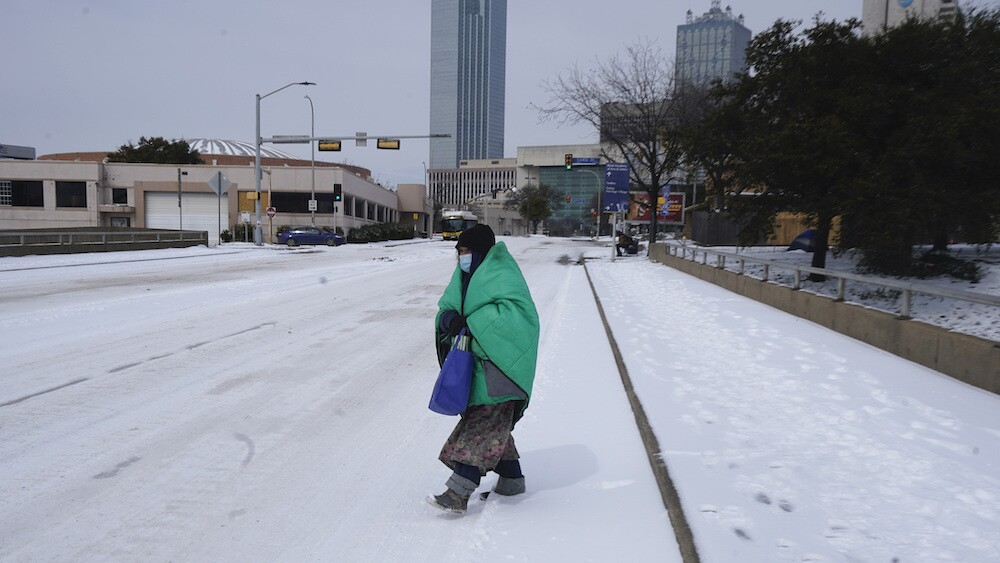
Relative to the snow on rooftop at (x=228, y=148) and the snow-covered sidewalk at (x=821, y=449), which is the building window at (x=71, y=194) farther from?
the snow-covered sidewalk at (x=821, y=449)

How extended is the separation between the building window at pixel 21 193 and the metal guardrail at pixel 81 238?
41.2 m

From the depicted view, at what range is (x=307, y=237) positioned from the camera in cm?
4547

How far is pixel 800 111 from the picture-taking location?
55.4 feet

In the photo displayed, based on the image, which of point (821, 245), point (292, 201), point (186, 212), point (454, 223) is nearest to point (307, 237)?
point (454, 223)

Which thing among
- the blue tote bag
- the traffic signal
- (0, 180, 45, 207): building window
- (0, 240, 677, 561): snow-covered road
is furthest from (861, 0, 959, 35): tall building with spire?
(0, 180, 45, 207): building window

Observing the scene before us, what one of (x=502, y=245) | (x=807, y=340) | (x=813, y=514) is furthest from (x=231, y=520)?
(x=807, y=340)

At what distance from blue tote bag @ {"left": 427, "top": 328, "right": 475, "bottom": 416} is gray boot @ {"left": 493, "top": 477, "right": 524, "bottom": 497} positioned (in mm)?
792

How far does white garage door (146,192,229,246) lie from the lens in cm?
6544

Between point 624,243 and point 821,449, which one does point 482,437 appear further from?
point 624,243

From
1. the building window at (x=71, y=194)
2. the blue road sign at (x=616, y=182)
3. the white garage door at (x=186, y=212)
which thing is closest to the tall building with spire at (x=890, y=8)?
the blue road sign at (x=616, y=182)

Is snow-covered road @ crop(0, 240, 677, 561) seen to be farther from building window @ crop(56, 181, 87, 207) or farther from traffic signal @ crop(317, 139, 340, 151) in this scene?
building window @ crop(56, 181, 87, 207)

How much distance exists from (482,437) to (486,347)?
61 centimetres

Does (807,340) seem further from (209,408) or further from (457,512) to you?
(209,408)

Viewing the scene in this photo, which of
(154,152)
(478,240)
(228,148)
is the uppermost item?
(228,148)
